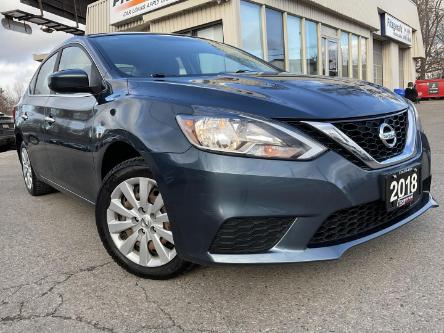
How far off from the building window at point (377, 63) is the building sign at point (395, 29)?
75cm

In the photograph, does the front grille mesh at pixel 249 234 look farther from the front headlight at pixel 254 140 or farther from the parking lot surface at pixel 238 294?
the front headlight at pixel 254 140

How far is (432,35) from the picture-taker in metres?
44.3

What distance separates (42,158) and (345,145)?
Answer: 2.88 metres

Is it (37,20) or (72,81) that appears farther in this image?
(37,20)

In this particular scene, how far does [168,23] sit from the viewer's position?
1130 centimetres

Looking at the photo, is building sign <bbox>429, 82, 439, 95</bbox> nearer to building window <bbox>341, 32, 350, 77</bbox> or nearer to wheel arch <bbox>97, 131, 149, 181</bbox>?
building window <bbox>341, 32, 350, 77</bbox>

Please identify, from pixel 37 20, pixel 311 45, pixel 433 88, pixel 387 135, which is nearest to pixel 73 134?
pixel 387 135

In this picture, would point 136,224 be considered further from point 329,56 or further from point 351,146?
point 329,56

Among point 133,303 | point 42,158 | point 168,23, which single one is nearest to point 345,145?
point 133,303

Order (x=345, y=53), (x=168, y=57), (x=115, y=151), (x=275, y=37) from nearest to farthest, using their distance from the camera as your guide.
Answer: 1. (x=115, y=151)
2. (x=168, y=57)
3. (x=275, y=37)
4. (x=345, y=53)

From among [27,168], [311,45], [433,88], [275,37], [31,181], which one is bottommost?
[433,88]

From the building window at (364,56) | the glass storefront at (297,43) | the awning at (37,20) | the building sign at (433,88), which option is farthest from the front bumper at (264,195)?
the building sign at (433,88)

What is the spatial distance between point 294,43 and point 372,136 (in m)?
10.4

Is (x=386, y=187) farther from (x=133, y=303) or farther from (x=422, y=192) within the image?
(x=133, y=303)
